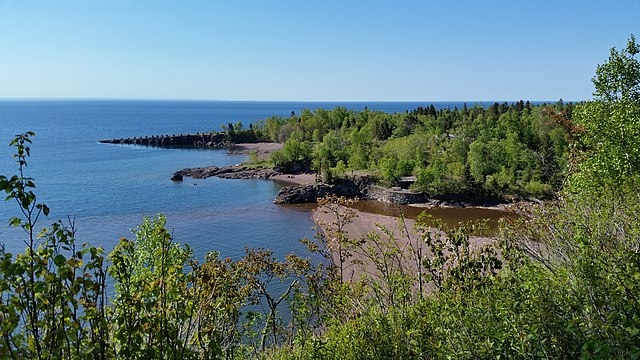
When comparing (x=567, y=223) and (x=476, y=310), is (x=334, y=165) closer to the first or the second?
(x=567, y=223)

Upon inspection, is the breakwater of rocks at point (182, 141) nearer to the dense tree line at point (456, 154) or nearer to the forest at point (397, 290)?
the dense tree line at point (456, 154)

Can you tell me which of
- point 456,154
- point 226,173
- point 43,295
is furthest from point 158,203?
point 43,295

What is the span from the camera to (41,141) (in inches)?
4636

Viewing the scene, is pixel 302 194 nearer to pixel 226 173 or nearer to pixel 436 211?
pixel 436 211

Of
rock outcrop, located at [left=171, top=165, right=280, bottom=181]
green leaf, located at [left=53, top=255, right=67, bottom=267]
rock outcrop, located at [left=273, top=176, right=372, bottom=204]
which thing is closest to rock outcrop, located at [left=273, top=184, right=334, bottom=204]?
rock outcrop, located at [left=273, top=176, right=372, bottom=204]

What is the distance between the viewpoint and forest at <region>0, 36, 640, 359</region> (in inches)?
156

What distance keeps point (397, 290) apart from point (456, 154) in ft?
197

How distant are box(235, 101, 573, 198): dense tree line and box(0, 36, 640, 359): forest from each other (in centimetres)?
2855

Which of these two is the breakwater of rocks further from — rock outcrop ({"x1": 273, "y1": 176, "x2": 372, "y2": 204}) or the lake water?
rock outcrop ({"x1": 273, "y1": 176, "x2": 372, "y2": 204})

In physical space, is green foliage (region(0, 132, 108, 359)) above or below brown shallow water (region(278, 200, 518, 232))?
above

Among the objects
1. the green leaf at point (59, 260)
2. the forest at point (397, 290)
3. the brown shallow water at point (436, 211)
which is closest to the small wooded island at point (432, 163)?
the brown shallow water at point (436, 211)

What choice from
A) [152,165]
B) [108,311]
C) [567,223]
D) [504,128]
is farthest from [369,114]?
[108,311]

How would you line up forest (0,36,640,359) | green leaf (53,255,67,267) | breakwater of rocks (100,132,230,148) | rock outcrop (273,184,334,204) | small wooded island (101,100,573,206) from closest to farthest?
green leaf (53,255,67,267)
forest (0,36,640,359)
small wooded island (101,100,573,206)
rock outcrop (273,184,334,204)
breakwater of rocks (100,132,230,148)

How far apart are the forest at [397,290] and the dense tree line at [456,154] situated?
28.5 m
